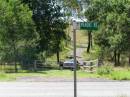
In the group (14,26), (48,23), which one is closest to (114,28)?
(48,23)

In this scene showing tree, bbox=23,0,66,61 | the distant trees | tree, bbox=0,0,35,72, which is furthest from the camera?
tree, bbox=23,0,66,61

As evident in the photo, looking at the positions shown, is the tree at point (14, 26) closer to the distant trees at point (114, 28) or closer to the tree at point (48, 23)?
the tree at point (48, 23)

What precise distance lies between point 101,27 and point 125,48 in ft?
16.1

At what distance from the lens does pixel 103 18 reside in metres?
62.5

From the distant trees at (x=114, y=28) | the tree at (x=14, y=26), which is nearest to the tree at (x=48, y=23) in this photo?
the distant trees at (x=114, y=28)

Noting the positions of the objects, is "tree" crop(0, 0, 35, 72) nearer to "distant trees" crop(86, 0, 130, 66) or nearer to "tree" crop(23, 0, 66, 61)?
"tree" crop(23, 0, 66, 61)

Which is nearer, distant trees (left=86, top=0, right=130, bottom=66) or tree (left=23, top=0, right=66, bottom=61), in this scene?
distant trees (left=86, top=0, right=130, bottom=66)

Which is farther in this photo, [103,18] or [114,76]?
[103,18]

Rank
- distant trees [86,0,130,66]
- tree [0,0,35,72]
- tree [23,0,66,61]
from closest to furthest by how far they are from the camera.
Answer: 1. tree [0,0,35,72]
2. distant trees [86,0,130,66]
3. tree [23,0,66,61]

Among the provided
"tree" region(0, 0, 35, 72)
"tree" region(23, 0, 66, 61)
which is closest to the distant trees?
"tree" region(23, 0, 66, 61)

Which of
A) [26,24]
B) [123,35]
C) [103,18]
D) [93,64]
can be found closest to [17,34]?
[26,24]

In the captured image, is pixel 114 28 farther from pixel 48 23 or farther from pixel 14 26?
pixel 14 26

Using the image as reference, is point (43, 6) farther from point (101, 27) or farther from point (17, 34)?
point (17, 34)

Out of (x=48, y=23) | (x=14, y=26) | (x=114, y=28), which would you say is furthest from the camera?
(x=48, y=23)
